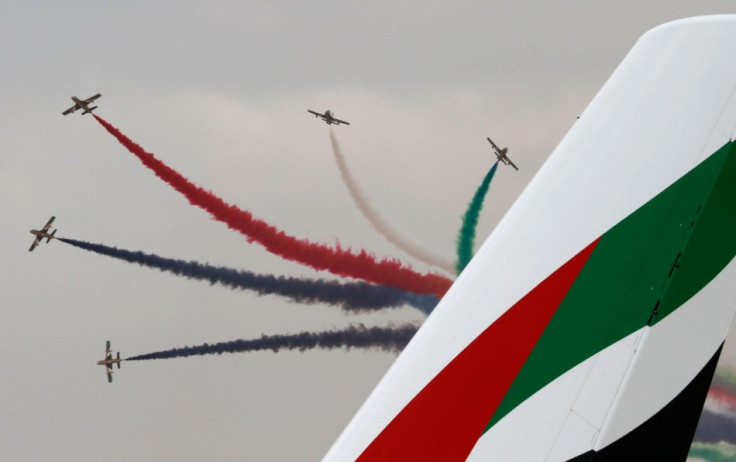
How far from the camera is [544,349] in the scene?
8.25m

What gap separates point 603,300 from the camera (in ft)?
27.3

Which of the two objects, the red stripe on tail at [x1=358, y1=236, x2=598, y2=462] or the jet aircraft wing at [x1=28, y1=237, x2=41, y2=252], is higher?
the jet aircraft wing at [x1=28, y1=237, x2=41, y2=252]

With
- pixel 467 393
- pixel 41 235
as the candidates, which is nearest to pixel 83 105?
pixel 41 235

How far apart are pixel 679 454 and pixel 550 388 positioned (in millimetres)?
1075

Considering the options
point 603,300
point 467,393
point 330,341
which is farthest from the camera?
point 330,341

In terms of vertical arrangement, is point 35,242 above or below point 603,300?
above

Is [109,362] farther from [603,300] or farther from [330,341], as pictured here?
[603,300]

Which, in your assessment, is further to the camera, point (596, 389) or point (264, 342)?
point (264, 342)

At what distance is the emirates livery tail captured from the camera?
321 inches

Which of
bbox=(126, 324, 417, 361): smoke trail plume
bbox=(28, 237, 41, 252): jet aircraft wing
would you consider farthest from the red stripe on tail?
bbox=(28, 237, 41, 252): jet aircraft wing

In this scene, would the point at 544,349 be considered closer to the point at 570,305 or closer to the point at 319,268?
the point at 570,305

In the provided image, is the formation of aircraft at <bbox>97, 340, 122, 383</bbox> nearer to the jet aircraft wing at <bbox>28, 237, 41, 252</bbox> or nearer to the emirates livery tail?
the jet aircraft wing at <bbox>28, 237, 41, 252</bbox>

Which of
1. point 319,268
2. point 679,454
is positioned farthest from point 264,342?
point 679,454

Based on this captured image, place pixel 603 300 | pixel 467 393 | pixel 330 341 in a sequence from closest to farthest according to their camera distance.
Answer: pixel 467 393 < pixel 603 300 < pixel 330 341
